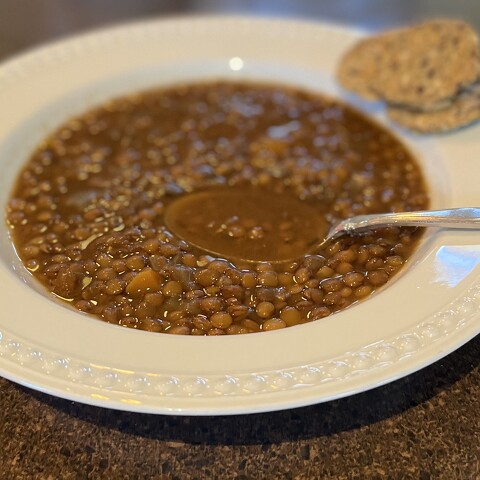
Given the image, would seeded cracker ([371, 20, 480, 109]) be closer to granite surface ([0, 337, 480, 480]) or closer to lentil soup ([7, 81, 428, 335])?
lentil soup ([7, 81, 428, 335])

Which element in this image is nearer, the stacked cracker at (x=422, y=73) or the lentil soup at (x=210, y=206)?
the lentil soup at (x=210, y=206)

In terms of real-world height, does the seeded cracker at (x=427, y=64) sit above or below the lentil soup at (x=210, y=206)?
above

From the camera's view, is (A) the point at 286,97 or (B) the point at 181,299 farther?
(A) the point at 286,97

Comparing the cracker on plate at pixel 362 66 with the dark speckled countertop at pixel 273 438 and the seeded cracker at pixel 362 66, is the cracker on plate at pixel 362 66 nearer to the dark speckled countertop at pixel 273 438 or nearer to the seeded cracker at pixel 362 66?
the seeded cracker at pixel 362 66

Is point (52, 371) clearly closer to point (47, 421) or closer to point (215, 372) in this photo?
point (47, 421)

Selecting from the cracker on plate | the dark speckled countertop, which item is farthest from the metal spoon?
the cracker on plate

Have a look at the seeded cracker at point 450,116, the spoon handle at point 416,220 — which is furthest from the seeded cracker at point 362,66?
the spoon handle at point 416,220

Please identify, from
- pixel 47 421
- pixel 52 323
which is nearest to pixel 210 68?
pixel 52 323

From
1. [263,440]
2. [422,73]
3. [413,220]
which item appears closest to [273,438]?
[263,440]
